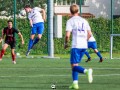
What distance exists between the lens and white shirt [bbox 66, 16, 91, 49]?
14.1 metres

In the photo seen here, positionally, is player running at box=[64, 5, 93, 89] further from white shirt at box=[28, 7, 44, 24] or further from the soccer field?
white shirt at box=[28, 7, 44, 24]

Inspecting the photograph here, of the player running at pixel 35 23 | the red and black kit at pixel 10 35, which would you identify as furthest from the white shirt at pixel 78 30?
the player running at pixel 35 23

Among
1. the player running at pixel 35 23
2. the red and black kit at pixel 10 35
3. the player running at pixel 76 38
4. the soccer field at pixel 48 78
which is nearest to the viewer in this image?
the player running at pixel 76 38

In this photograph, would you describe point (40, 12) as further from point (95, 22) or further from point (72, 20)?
point (72, 20)

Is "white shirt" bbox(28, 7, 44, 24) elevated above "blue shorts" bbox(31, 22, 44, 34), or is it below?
above

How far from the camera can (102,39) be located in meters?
35.2

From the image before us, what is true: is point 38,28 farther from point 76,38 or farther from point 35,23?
point 76,38

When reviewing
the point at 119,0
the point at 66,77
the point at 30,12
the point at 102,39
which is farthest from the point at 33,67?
the point at 119,0

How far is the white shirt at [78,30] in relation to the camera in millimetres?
14141

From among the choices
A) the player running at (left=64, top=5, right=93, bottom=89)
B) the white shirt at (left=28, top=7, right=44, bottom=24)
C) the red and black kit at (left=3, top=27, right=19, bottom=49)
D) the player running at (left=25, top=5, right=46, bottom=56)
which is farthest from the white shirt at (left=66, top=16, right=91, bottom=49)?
the white shirt at (left=28, top=7, right=44, bottom=24)

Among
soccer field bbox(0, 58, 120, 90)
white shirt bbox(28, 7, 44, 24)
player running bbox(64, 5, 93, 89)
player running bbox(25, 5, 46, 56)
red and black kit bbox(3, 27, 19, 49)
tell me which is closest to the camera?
player running bbox(64, 5, 93, 89)

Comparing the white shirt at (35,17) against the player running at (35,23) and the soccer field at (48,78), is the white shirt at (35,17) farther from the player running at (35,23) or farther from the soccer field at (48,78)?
the soccer field at (48,78)

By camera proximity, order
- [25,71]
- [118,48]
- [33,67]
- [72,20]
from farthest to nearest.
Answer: [118,48] < [33,67] < [25,71] < [72,20]

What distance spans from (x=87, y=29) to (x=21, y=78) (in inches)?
108
